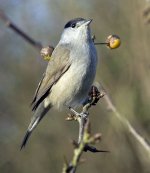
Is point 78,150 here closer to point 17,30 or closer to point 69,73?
point 17,30

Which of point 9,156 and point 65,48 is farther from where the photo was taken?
point 9,156

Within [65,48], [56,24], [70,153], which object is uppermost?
[56,24]

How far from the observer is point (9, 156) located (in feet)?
30.6

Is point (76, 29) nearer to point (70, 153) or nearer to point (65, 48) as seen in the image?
point (65, 48)

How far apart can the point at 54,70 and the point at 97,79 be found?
146 cm

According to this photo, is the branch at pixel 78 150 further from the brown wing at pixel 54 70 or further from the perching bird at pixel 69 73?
the brown wing at pixel 54 70

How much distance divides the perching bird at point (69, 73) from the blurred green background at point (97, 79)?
161 cm

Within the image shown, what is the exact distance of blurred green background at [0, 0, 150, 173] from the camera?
25.7ft

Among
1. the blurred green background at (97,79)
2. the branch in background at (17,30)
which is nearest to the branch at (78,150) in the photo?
the branch in background at (17,30)

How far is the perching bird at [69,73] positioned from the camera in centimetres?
526

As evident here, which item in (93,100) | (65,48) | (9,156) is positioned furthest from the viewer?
(9,156)

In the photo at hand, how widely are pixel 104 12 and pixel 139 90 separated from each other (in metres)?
1.40

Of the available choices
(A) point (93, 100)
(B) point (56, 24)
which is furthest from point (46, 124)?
(A) point (93, 100)

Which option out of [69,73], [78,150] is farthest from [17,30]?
[69,73]
